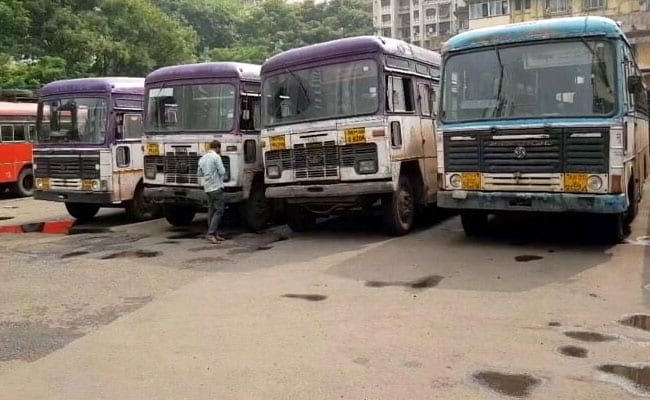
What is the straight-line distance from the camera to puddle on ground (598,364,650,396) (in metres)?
4.38

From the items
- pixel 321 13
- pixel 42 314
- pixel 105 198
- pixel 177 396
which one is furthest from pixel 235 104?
pixel 321 13

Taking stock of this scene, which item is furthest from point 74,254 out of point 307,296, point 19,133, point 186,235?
point 19,133

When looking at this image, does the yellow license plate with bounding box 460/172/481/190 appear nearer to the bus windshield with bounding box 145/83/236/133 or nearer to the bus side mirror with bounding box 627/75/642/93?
the bus side mirror with bounding box 627/75/642/93

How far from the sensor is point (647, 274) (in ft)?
24.6

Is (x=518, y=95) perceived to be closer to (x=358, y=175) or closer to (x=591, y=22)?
(x=591, y=22)

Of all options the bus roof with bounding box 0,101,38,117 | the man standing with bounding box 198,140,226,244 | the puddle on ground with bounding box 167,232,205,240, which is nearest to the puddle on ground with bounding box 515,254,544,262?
the man standing with bounding box 198,140,226,244

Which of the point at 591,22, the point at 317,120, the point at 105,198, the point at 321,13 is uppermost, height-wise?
the point at 321,13

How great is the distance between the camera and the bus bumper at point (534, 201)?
8117 mm

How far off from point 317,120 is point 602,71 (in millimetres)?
3972

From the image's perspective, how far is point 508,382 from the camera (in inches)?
178

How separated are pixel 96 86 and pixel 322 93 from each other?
4.93 meters

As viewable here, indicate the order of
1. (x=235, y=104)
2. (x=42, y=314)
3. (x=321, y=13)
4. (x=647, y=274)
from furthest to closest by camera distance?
(x=321, y=13) → (x=235, y=104) → (x=647, y=274) → (x=42, y=314)

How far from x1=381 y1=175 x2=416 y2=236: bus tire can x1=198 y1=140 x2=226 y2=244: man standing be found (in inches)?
100

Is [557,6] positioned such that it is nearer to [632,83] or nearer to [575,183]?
[632,83]
